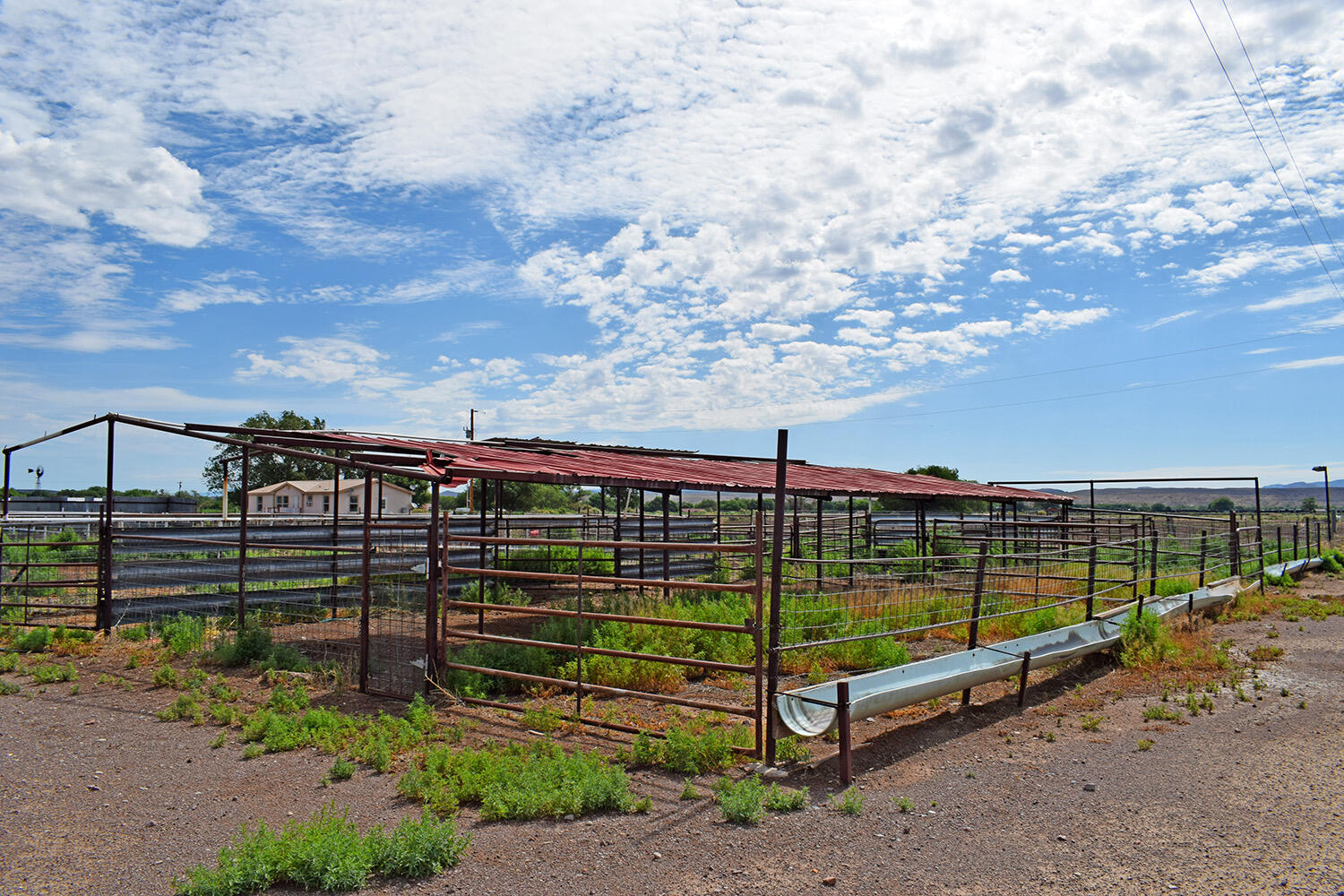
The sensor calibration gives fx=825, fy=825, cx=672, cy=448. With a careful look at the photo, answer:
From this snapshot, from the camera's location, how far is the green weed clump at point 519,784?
5594mm

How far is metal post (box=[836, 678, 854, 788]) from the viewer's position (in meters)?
6.23

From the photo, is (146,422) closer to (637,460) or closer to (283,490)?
(637,460)

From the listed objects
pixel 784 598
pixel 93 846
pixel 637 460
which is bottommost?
pixel 93 846

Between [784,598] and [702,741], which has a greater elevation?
[784,598]

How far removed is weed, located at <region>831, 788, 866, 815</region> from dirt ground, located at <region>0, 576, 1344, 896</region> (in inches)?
2.7

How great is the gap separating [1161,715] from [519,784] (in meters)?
6.20

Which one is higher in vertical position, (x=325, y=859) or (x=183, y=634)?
(x=183, y=634)

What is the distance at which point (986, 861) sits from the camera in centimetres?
486

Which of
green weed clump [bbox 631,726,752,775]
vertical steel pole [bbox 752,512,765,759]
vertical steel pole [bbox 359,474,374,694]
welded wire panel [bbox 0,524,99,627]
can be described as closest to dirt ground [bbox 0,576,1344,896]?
green weed clump [bbox 631,726,752,775]

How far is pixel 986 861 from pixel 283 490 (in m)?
52.9

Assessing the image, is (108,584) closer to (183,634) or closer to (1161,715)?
(183,634)

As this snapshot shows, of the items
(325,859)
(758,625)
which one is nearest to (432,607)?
(758,625)

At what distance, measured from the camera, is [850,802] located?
565 cm

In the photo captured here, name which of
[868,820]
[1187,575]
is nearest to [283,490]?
[1187,575]
